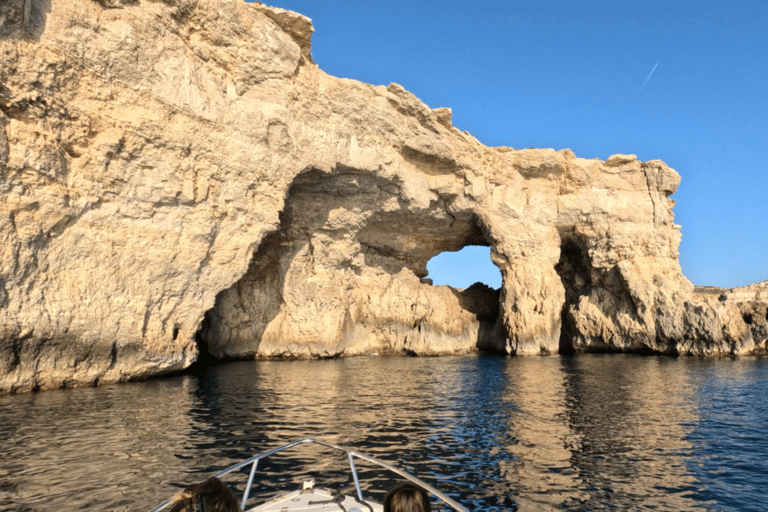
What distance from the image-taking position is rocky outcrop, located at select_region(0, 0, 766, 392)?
1864cm

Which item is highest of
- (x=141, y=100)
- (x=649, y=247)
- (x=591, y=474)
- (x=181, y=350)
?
(x=141, y=100)

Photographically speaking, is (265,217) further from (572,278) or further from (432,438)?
(572,278)

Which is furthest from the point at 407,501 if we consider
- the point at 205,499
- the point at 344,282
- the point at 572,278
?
the point at 572,278

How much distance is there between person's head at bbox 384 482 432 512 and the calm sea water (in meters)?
5.34

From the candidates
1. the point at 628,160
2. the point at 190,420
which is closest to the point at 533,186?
the point at 628,160

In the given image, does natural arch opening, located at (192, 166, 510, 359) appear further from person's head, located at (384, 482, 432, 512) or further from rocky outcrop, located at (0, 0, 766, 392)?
person's head, located at (384, 482, 432, 512)

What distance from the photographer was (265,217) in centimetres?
2648

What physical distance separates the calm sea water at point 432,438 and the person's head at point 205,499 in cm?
534

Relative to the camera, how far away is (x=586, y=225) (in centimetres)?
4038

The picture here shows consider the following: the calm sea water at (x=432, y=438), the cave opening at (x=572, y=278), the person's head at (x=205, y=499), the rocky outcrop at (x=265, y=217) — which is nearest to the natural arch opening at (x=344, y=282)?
the rocky outcrop at (x=265, y=217)

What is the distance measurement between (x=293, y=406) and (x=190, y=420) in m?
3.29

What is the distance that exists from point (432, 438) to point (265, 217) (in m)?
17.0

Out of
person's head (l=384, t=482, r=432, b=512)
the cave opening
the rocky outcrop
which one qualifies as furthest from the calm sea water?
the cave opening

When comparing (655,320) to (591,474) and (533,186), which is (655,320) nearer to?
(533,186)
